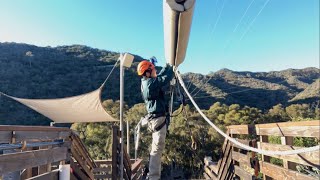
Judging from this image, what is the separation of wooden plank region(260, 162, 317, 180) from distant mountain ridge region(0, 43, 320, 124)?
2445 cm

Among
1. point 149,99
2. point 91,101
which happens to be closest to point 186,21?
point 149,99

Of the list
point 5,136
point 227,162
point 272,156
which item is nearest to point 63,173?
point 5,136

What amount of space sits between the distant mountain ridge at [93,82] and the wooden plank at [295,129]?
24.7 m

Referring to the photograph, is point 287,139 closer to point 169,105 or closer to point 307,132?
point 307,132

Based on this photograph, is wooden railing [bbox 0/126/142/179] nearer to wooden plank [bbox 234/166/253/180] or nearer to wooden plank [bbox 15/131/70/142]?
wooden plank [bbox 15/131/70/142]

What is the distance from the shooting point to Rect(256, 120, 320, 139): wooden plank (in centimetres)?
233

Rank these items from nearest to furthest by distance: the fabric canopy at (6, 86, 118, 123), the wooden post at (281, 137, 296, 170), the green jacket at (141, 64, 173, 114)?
the wooden post at (281, 137, 296, 170) → the green jacket at (141, 64, 173, 114) → the fabric canopy at (6, 86, 118, 123)

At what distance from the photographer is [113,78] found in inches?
1634

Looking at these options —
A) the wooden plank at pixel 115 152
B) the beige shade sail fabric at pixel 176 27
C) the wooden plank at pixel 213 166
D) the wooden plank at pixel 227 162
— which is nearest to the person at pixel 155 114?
the wooden plank at pixel 115 152

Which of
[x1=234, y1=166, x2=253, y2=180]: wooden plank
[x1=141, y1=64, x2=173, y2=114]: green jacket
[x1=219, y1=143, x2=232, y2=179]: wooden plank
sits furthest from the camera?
[x1=219, y1=143, x2=232, y2=179]: wooden plank

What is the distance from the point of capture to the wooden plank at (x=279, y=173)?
2600mm

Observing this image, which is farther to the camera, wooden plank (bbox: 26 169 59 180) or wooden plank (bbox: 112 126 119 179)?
wooden plank (bbox: 112 126 119 179)

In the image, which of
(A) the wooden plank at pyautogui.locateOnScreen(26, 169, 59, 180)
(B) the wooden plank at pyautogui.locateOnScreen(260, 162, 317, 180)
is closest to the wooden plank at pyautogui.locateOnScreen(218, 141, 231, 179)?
(B) the wooden plank at pyautogui.locateOnScreen(260, 162, 317, 180)

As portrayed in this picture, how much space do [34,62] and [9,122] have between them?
2183cm
